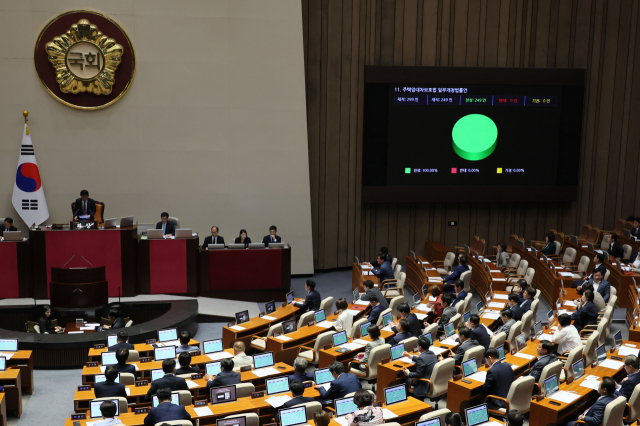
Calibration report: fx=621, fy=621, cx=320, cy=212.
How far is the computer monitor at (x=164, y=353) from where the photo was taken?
8375 mm

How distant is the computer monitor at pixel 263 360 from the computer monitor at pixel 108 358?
1.83 m

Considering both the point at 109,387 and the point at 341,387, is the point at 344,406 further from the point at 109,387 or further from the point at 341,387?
the point at 109,387

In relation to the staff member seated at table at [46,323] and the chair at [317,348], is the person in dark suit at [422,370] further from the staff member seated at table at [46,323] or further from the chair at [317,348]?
the staff member seated at table at [46,323]

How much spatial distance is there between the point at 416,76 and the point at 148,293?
789 centimetres

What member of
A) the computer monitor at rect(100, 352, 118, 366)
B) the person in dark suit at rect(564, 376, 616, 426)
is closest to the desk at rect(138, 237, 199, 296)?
the computer monitor at rect(100, 352, 118, 366)

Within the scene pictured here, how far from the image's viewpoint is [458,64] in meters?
15.6

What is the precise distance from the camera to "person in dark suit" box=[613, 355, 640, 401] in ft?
22.2

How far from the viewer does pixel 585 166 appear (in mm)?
16281

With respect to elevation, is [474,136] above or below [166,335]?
above

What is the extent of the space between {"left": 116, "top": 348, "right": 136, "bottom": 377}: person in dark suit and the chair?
2523 millimetres

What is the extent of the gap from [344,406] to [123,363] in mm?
2862

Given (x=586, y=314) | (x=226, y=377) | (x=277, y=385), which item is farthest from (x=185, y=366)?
(x=586, y=314)

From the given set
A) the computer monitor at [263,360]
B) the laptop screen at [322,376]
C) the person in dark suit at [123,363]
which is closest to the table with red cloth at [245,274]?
the computer monitor at [263,360]

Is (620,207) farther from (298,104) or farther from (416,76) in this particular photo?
(298,104)
